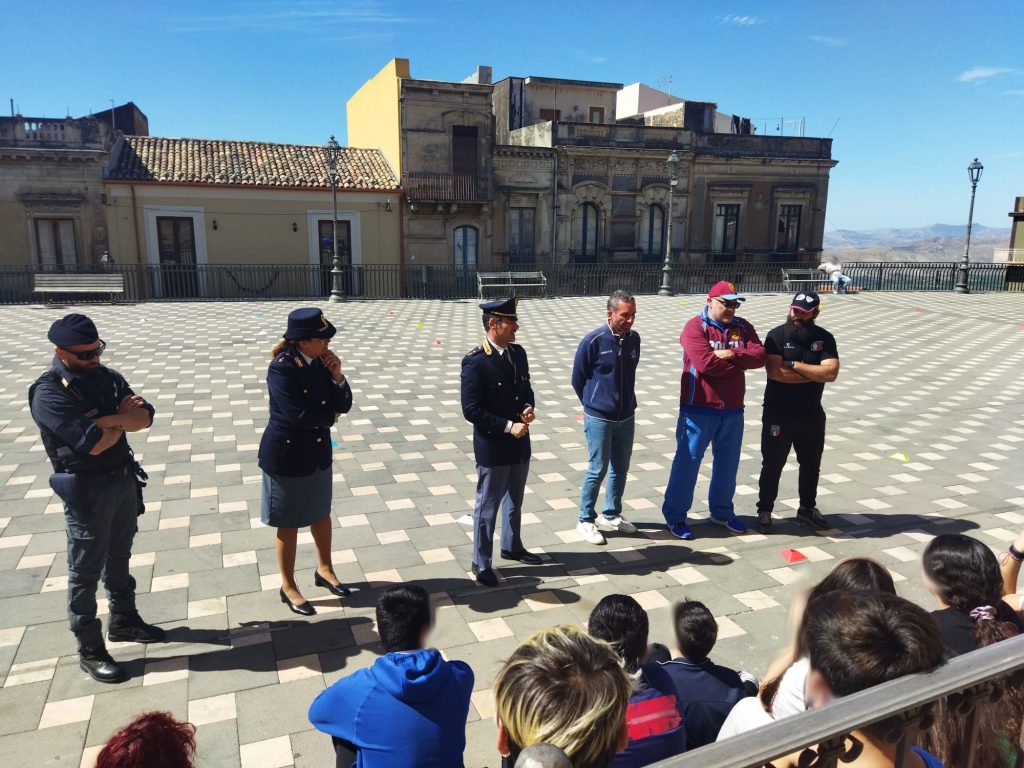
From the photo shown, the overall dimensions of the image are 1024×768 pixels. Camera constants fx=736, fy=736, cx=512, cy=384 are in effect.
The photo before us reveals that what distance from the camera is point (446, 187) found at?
27.7 meters

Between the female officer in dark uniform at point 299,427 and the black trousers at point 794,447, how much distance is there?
3.47m

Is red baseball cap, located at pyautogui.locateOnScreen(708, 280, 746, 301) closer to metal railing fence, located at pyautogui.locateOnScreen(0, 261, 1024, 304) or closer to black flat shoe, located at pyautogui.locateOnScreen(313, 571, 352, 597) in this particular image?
black flat shoe, located at pyautogui.locateOnScreen(313, 571, 352, 597)

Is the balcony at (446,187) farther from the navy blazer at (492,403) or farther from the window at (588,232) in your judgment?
the navy blazer at (492,403)

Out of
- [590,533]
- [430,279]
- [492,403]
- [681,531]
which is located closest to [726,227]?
[430,279]

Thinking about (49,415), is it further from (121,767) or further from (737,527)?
(737,527)

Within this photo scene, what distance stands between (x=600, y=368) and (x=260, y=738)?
11.2 feet

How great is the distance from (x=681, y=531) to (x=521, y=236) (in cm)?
2507

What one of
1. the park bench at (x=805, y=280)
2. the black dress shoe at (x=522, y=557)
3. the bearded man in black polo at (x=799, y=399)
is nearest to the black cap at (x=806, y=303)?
the bearded man in black polo at (x=799, y=399)

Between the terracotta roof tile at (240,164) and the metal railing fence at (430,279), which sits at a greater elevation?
the terracotta roof tile at (240,164)

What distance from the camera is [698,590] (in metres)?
4.98

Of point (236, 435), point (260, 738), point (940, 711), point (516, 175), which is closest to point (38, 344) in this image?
point (236, 435)

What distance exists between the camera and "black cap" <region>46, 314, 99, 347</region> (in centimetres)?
362

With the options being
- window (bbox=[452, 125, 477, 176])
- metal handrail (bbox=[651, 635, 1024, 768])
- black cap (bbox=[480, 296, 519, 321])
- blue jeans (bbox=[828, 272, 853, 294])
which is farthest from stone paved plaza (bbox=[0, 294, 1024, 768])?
window (bbox=[452, 125, 477, 176])

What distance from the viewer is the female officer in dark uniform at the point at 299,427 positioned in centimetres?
429
